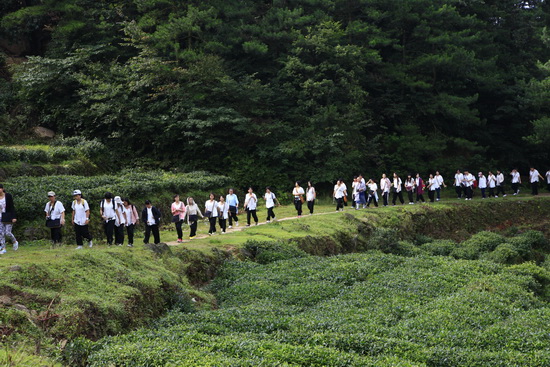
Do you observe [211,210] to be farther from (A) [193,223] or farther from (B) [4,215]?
(B) [4,215]

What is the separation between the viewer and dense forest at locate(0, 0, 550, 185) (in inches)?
1244

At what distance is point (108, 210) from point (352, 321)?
8.24 metres

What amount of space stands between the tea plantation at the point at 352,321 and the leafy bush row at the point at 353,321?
2cm

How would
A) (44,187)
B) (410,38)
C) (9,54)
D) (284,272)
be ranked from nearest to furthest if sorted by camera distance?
1. (284,272)
2. (44,187)
3. (9,54)
4. (410,38)

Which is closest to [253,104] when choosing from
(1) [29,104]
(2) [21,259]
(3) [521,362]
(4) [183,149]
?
(4) [183,149]

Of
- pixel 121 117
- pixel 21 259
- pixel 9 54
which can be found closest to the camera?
pixel 21 259

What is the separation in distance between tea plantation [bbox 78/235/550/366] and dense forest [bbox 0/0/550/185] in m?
16.5

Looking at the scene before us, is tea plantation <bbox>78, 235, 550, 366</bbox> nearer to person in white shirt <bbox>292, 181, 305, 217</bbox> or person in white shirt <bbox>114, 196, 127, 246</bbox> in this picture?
person in white shirt <bbox>114, 196, 127, 246</bbox>

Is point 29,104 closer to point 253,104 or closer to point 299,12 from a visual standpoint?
point 253,104

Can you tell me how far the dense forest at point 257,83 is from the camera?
31594mm

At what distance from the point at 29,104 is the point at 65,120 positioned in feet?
8.80

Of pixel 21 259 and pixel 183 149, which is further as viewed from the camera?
pixel 183 149

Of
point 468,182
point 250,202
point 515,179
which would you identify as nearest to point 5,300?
point 250,202

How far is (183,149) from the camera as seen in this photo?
3225 centimetres
